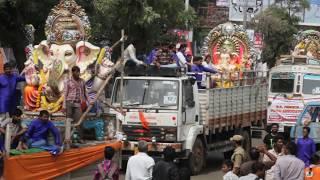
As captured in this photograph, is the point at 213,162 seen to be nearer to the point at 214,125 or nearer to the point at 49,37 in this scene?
the point at 214,125

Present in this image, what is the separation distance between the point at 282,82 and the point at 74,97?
46.2ft

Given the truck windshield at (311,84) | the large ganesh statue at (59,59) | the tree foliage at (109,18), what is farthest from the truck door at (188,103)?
the truck windshield at (311,84)

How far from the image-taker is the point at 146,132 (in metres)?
15.7

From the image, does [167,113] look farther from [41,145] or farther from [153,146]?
[41,145]

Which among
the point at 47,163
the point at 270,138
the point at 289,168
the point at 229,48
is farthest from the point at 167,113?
the point at 229,48

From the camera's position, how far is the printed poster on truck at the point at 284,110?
2378 centimetres

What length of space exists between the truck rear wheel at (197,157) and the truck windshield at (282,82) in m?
8.58

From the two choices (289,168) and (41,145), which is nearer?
(289,168)

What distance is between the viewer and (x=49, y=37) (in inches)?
563

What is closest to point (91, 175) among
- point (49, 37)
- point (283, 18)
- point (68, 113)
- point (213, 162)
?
point (68, 113)

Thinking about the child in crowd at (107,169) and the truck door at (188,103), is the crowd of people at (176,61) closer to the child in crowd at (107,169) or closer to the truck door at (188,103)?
the truck door at (188,103)

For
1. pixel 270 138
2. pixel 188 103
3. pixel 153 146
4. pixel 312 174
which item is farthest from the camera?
pixel 188 103

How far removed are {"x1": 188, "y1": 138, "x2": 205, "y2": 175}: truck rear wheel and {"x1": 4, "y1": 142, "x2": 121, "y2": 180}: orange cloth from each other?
189 inches

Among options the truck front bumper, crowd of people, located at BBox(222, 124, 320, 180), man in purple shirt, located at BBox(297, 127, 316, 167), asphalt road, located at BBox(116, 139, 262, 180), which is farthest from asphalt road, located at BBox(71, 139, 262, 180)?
crowd of people, located at BBox(222, 124, 320, 180)
